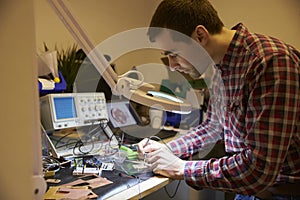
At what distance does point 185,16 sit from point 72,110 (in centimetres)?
77

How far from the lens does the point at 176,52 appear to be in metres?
1.02

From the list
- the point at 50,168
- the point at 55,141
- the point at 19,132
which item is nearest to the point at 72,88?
the point at 55,141

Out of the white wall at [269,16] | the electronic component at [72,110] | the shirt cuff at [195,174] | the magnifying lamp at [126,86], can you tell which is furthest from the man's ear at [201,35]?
the white wall at [269,16]

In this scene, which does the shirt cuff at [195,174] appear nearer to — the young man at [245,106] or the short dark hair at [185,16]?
the young man at [245,106]

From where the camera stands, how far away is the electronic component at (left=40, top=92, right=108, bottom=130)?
1.33m

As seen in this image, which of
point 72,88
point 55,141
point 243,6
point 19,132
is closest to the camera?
point 19,132

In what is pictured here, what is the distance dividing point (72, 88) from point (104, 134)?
0.37 m

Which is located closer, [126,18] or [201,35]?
[201,35]

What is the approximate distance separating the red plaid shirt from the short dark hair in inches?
4.7

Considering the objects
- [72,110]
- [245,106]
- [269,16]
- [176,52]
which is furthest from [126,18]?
[245,106]

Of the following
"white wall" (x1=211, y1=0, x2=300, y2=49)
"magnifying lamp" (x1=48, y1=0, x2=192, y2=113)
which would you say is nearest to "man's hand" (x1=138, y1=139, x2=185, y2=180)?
"magnifying lamp" (x1=48, y1=0, x2=192, y2=113)

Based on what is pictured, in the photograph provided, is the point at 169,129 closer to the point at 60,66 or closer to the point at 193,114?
the point at 193,114

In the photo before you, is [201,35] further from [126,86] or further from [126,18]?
[126,18]

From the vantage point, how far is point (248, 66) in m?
0.89
